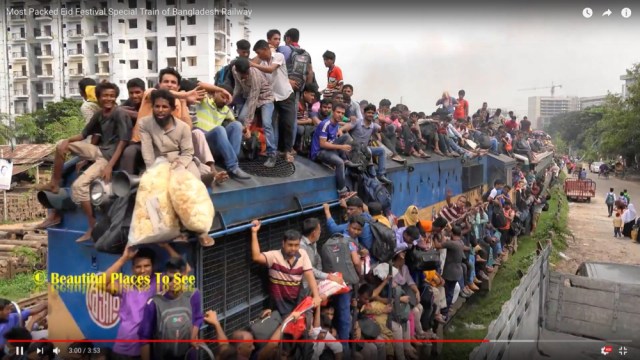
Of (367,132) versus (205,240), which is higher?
(367,132)

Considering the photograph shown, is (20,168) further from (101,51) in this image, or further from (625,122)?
(625,122)

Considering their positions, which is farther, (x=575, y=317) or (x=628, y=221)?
(x=628, y=221)

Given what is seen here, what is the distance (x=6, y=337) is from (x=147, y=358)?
133 cm

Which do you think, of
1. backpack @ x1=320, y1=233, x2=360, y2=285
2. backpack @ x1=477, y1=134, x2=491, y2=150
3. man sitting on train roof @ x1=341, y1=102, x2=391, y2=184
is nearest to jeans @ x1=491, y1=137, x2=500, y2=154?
backpack @ x1=477, y1=134, x2=491, y2=150

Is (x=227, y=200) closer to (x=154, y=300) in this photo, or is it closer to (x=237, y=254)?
(x=237, y=254)

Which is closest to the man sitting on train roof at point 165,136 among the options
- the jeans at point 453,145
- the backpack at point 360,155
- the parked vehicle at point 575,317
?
the backpack at point 360,155

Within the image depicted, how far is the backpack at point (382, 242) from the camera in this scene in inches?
224

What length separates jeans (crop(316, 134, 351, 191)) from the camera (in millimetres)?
6586

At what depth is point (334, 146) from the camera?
6590mm

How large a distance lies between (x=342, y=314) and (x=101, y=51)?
3992 cm

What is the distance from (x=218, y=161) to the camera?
5.11m

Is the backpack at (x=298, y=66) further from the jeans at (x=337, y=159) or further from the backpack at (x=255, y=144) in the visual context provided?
the backpack at (x=255, y=144)

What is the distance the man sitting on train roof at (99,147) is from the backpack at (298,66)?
301 centimetres

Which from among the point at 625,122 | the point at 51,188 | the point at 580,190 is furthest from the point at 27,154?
the point at 625,122
